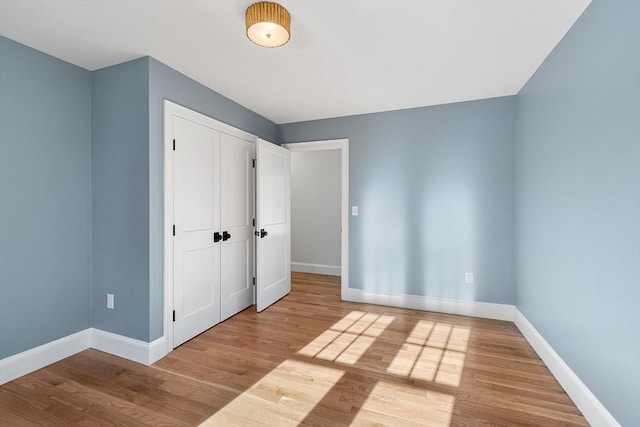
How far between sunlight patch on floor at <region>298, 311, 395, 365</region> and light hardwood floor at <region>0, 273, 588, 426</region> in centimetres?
2

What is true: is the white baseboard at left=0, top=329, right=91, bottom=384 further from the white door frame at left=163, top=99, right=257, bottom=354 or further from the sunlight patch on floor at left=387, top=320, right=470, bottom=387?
the sunlight patch on floor at left=387, top=320, right=470, bottom=387

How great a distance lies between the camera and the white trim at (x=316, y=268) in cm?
543

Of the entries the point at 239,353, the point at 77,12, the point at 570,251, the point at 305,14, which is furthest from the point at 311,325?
the point at 77,12

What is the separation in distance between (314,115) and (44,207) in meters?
2.91

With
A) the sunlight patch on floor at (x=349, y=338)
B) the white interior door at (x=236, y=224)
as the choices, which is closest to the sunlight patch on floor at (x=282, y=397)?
the sunlight patch on floor at (x=349, y=338)

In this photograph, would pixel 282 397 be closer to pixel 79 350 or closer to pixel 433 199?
pixel 79 350

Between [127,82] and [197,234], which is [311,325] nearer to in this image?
[197,234]

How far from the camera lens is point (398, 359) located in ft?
7.81

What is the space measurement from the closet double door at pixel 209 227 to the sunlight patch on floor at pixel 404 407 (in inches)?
69.8

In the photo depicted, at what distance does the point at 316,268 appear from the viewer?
18.3ft

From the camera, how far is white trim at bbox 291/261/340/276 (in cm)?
Result: 543

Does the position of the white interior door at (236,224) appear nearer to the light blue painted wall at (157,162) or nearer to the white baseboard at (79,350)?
the light blue painted wall at (157,162)

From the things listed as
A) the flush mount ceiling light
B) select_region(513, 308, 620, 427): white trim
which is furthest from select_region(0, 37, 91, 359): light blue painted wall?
select_region(513, 308, 620, 427): white trim

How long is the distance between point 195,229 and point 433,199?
8.79ft
